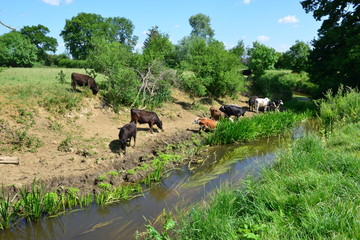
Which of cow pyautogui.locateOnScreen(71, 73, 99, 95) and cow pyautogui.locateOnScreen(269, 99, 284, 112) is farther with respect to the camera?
cow pyautogui.locateOnScreen(269, 99, 284, 112)

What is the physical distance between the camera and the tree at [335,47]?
18.0m

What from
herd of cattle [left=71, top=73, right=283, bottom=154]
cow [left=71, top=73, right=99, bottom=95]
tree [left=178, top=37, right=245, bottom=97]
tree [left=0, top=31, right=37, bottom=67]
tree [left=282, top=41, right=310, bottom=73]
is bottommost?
herd of cattle [left=71, top=73, right=283, bottom=154]

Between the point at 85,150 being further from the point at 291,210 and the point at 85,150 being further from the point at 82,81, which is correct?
the point at 291,210

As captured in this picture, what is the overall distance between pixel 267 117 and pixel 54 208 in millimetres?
11677

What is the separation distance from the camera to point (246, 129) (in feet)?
42.5

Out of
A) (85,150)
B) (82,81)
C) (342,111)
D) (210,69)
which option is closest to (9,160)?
(85,150)

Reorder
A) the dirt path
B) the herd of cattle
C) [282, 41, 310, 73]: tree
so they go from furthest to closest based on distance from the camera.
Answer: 1. [282, 41, 310, 73]: tree
2. the herd of cattle
3. the dirt path

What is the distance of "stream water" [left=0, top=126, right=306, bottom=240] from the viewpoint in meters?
5.64

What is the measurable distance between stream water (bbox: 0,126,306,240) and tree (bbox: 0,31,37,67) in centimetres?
4705

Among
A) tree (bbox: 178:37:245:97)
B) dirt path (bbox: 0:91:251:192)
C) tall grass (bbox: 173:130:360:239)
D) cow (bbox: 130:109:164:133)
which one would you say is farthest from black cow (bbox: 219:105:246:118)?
tall grass (bbox: 173:130:360:239)

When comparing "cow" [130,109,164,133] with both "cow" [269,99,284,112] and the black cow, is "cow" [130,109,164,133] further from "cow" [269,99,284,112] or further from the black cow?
"cow" [269,99,284,112]

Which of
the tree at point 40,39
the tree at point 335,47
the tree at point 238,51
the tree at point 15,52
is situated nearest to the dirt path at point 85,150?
the tree at point 335,47

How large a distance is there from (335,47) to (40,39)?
62.4 meters

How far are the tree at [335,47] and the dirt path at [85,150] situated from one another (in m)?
11.6
